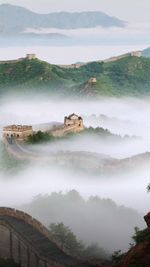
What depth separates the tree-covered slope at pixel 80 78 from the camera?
567 feet

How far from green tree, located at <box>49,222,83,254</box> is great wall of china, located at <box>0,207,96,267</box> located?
3.42 ft

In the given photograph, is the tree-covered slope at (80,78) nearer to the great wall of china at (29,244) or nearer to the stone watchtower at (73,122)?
the stone watchtower at (73,122)

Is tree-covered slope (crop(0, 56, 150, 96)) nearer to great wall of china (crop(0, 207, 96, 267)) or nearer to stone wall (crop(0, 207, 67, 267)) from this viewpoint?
stone wall (crop(0, 207, 67, 267))

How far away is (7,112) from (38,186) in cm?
8112

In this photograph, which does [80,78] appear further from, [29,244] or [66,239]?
[29,244]

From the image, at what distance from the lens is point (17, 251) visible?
4497 cm

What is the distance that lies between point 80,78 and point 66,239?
145m

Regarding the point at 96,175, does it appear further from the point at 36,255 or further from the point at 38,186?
the point at 36,255

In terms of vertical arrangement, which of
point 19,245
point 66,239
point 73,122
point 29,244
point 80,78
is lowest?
point 19,245

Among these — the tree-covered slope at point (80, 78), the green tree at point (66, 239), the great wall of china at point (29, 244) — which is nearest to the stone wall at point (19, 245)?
the great wall of china at point (29, 244)

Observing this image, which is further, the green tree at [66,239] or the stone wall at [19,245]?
the green tree at [66,239]

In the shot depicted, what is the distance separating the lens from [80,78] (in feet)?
626

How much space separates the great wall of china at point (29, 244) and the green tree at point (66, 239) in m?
1.04

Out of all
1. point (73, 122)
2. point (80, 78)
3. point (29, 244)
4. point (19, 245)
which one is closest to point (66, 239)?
point (19, 245)
